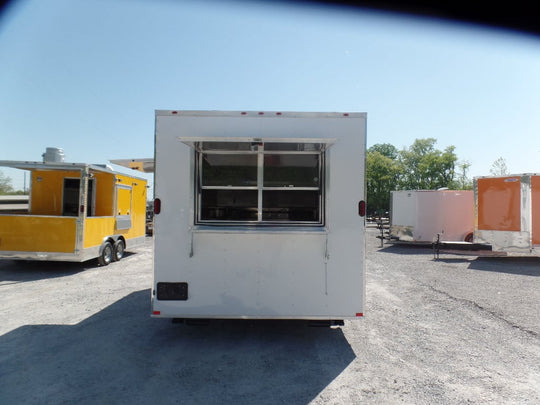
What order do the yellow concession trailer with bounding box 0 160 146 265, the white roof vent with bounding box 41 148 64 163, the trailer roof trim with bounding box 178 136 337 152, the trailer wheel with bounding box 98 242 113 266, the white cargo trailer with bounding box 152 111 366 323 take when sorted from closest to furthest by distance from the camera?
the trailer roof trim with bounding box 178 136 337 152
the white cargo trailer with bounding box 152 111 366 323
the yellow concession trailer with bounding box 0 160 146 265
the trailer wheel with bounding box 98 242 113 266
the white roof vent with bounding box 41 148 64 163

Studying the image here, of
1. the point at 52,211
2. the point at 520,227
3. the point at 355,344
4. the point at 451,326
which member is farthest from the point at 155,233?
the point at 520,227

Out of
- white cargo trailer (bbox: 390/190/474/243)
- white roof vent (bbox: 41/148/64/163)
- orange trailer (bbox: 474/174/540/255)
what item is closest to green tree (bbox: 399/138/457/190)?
white cargo trailer (bbox: 390/190/474/243)

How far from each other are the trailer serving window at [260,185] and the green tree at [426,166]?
47672 mm

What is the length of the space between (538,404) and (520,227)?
9.15 metres

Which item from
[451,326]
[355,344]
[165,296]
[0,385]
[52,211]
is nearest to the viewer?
[0,385]

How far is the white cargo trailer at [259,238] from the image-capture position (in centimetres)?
345

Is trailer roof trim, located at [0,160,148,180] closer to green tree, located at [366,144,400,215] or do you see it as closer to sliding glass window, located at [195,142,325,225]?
sliding glass window, located at [195,142,325,225]

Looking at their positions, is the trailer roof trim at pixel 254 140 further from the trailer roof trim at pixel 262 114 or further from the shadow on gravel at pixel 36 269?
the shadow on gravel at pixel 36 269

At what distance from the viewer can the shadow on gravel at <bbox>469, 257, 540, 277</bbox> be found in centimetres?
857

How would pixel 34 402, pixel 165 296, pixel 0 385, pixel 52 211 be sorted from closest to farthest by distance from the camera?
1. pixel 34 402
2. pixel 0 385
3. pixel 165 296
4. pixel 52 211

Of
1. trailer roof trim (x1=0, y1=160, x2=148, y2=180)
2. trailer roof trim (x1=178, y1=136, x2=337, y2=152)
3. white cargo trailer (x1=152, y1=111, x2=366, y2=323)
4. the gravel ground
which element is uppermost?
trailer roof trim (x1=0, y1=160, x2=148, y2=180)

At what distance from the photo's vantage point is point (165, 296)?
3.45 meters

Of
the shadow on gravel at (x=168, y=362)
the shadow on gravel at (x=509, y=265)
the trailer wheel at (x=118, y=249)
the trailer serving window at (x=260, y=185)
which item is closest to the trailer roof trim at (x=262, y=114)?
the trailer serving window at (x=260, y=185)

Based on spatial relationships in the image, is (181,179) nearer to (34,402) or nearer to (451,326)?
(34,402)
